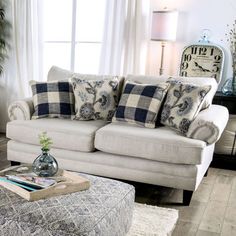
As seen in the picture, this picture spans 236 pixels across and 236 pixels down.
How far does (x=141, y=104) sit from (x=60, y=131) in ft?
2.35

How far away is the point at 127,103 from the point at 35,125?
0.81 metres

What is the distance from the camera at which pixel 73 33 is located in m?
4.41

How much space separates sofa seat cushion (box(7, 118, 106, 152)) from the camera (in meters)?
2.83

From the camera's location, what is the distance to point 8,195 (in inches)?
70.5

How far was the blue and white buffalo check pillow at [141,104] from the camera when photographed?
9.66 feet

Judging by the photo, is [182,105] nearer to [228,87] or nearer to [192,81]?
[192,81]

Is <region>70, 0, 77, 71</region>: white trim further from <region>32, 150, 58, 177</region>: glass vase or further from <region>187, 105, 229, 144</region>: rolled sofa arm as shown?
<region>32, 150, 58, 177</region>: glass vase

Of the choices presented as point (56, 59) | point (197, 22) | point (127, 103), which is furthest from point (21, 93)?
point (197, 22)

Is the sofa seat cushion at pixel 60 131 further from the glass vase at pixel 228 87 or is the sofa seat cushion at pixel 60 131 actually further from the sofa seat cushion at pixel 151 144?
the glass vase at pixel 228 87

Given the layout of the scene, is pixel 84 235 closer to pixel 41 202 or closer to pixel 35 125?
pixel 41 202

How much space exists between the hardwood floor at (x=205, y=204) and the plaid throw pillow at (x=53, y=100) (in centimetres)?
67

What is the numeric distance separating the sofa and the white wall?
89 centimetres

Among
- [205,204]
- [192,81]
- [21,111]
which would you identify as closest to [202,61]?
[192,81]

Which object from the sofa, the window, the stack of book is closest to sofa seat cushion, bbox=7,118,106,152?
the sofa
